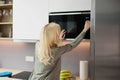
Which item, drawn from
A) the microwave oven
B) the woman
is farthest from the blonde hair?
the microwave oven

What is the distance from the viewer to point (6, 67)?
9.61 ft

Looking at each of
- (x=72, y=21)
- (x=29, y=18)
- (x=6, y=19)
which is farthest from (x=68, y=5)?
(x=6, y=19)

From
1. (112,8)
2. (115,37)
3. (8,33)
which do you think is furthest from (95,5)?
(8,33)

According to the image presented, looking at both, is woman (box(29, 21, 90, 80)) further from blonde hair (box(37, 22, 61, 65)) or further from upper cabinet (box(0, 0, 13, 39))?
upper cabinet (box(0, 0, 13, 39))

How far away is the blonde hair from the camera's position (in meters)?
1.66

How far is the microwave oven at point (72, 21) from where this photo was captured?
6.41ft

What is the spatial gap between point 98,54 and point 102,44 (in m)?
0.07

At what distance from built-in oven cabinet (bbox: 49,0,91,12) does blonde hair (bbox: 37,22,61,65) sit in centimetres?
44

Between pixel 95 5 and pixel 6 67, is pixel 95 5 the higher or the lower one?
the higher one

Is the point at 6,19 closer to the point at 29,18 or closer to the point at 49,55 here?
the point at 29,18

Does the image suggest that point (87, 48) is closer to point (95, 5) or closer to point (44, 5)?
point (44, 5)

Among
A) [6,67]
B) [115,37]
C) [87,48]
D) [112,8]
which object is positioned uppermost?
[112,8]

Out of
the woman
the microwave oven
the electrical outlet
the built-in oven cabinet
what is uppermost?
the built-in oven cabinet

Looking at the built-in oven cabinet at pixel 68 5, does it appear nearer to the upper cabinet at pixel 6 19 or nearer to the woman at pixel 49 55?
the woman at pixel 49 55
